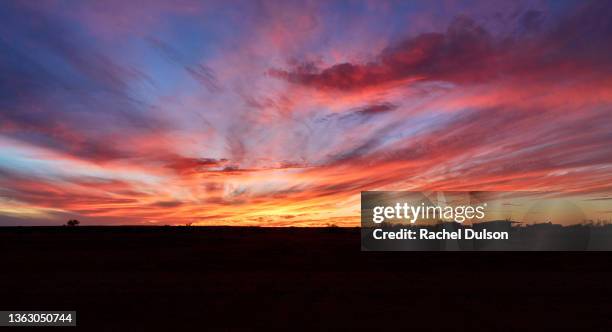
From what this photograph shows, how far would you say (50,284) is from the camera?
13297 millimetres

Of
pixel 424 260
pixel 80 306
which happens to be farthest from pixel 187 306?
pixel 424 260

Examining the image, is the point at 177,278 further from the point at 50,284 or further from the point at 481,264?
the point at 481,264

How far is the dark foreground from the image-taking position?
9.19 m

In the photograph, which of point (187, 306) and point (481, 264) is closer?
point (187, 306)

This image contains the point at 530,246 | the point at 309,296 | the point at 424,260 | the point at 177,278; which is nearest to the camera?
the point at 309,296

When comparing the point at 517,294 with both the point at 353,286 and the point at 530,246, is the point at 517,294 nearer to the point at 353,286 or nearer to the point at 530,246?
the point at 353,286

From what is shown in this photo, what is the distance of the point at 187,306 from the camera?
10.4 m

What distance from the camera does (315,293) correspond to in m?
11.9

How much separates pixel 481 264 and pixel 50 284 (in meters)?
18.4

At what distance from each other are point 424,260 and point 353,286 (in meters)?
8.76

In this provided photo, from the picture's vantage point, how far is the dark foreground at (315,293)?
30.1ft

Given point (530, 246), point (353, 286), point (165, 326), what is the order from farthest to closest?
1. point (530, 246)
2. point (353, 286)
3. point (165, 326)

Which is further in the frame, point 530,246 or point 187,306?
point 530,246

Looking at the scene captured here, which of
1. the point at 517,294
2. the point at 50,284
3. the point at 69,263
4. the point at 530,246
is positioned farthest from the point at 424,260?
the point at 69,263
